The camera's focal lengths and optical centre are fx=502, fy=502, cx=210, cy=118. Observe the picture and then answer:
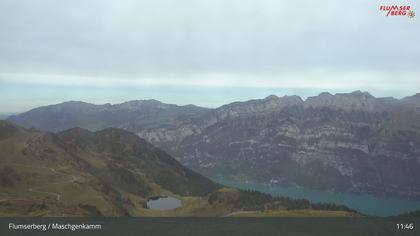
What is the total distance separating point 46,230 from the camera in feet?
328

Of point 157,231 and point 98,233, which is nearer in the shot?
point 98,233

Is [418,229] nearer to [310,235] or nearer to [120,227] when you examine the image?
[310,235]

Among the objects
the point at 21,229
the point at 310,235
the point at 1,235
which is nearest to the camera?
the point at 21,229

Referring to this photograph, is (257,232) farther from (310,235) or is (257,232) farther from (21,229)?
(21,229)

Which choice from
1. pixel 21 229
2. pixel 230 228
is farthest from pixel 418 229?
pixel 21 229

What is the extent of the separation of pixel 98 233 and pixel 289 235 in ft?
163

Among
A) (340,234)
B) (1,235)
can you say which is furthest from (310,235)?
(1,235)

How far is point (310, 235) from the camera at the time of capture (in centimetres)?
12638

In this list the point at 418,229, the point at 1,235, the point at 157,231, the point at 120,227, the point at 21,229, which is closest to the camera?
the point at 21,229

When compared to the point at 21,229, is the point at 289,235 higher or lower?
lower

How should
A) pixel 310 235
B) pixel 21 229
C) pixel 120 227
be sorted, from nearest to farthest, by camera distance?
pixel 21 229, pixel 310 235, pixel 120 227

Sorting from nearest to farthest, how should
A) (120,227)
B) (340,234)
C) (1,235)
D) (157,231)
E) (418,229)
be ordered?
(1,235), (340,234), (157,231), (120,227), (418,229)

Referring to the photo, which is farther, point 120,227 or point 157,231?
point 120,227

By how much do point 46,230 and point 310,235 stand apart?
64.0 metres
